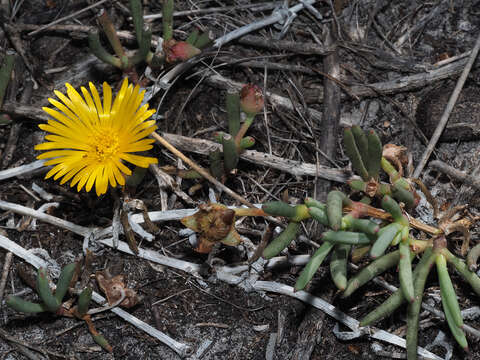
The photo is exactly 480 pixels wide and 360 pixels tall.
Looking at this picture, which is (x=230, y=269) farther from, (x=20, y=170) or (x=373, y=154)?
(x=20, y=170)

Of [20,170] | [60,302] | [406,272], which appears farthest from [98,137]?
[406,272]

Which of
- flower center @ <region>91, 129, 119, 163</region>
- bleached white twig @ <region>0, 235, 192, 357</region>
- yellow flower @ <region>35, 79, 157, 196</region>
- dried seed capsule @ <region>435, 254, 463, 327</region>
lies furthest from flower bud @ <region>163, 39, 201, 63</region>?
dried seed capsule @ <region>435, 254, 463, 327</region>

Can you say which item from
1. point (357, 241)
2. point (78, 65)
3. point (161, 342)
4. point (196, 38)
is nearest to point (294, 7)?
point (196, 38)

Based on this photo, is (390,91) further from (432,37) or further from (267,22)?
(267,22)

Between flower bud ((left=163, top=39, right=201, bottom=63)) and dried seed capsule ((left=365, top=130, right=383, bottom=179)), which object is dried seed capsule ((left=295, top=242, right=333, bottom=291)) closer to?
dried seed capsule ((left=365, top=130, right=383, bottom=179))

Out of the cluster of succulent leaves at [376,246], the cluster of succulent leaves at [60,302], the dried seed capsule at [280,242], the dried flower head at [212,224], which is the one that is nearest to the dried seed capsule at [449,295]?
the cluster of succulent leaves at [376,246]

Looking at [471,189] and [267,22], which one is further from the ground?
[267,22]

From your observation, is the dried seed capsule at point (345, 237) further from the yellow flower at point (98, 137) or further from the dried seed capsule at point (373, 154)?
the yellow flower at point (98, 137)

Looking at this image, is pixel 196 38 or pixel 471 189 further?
pixel 196 38
